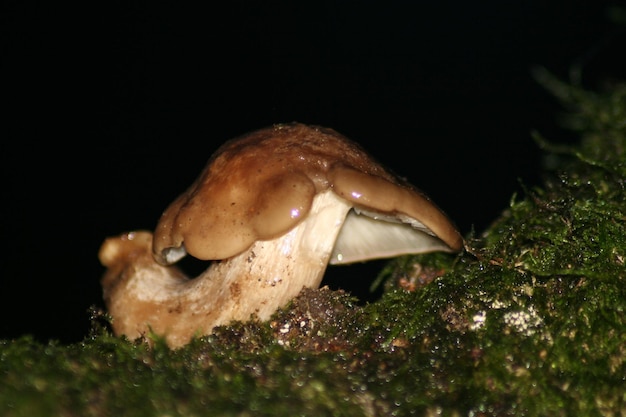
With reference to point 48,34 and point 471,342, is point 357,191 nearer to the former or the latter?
point 471,342

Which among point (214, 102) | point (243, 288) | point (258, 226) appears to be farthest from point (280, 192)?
point (214, 102)

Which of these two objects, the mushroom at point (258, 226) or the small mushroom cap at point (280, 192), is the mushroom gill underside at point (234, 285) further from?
the small mushroom cap at point (280, 192)

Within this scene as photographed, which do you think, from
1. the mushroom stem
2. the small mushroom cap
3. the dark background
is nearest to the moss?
the mushroom stem

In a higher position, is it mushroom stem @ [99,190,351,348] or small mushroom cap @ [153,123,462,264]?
small mushroom cap @ [153,123,462,264]

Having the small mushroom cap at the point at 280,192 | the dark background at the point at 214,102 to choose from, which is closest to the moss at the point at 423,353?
the small mushroom cap at the point at 280,192

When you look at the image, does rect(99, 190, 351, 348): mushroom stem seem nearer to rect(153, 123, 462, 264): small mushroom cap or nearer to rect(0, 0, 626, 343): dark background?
rect(153, 123, 462, 264): small mushroom cap

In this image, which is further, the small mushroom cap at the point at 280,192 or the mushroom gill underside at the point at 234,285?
the mushroom gill underside at the point at 234,285

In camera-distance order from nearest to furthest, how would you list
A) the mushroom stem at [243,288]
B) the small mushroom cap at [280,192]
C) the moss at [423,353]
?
the moss at [423,353]
the small mushroom cap at [280,192]
the mushroom stem at [243,288]
